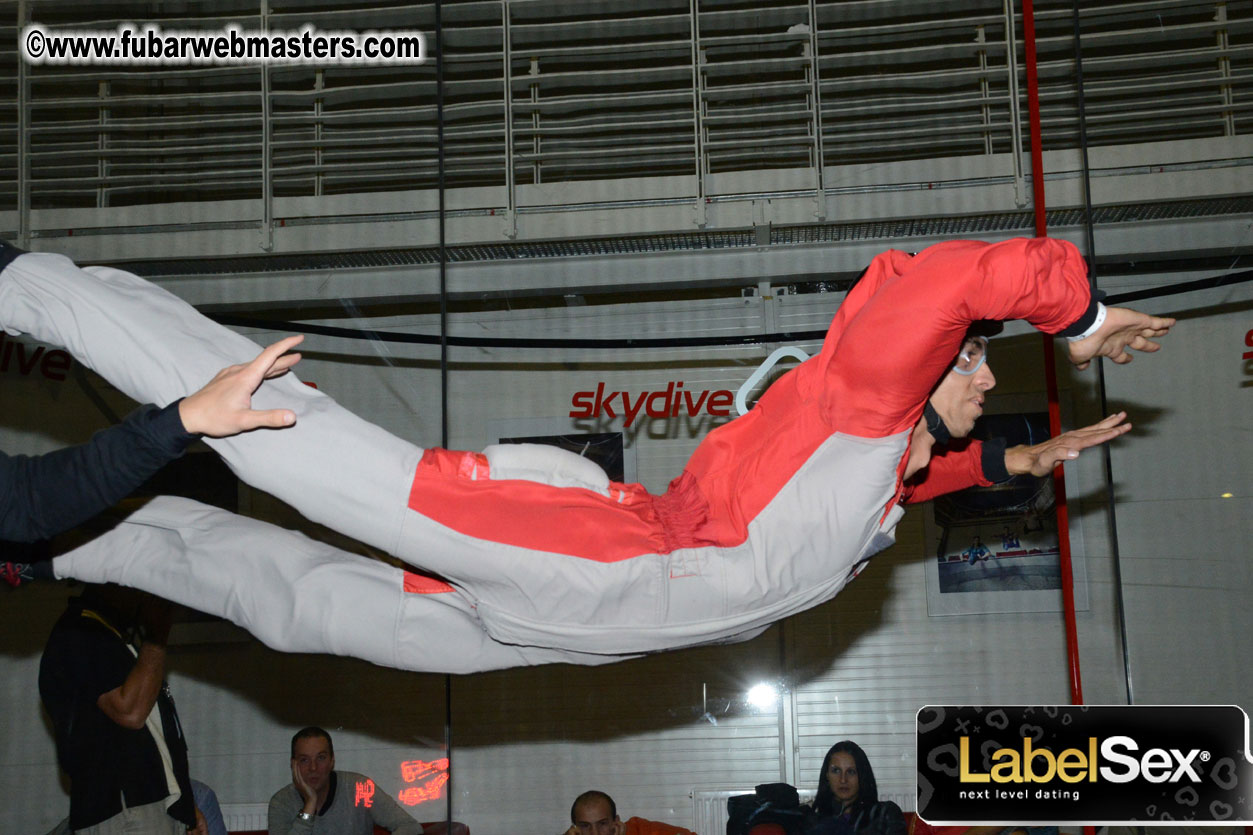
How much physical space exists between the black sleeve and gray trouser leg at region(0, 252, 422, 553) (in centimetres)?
8

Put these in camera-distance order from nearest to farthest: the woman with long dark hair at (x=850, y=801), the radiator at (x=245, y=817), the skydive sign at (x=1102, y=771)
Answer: the skydive sign at (x=1102, y=771) → the radiator at (x=245, y=817) → the woman with long dark hair at (x=850, y=801)

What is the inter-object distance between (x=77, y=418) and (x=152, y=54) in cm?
94

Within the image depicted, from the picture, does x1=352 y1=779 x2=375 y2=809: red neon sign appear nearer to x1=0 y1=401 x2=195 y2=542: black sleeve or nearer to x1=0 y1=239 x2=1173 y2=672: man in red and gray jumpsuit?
x1=0 y1=239 x2=1173 y2=672: man in red and gray jumpsuit

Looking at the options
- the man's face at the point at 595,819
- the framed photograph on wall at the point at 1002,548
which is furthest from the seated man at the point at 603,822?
the framed photograph on wall at the point at 1002,548

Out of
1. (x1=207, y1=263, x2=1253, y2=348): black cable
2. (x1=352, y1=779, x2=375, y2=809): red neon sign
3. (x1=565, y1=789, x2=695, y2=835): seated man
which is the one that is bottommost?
(x1=565, y1=789, x2=695, y2=835): seated man

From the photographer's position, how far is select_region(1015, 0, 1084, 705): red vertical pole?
7.24 feet

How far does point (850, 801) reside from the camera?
2.27 m

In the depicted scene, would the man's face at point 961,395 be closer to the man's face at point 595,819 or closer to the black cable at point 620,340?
the black cable at point 620,340

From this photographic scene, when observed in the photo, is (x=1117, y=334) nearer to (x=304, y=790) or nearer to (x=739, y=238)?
(x=739, y=238)

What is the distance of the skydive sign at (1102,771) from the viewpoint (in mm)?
2021

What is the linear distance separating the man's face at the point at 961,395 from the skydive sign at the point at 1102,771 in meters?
0.95

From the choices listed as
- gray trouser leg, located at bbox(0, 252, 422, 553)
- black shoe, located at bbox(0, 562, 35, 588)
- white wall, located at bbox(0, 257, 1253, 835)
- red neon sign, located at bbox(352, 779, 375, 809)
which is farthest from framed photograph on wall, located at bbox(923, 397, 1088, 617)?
black shoe, located at bbox(0, 562, 35, 588)

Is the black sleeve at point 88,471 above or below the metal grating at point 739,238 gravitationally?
below

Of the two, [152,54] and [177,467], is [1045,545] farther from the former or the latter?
[152,54]
